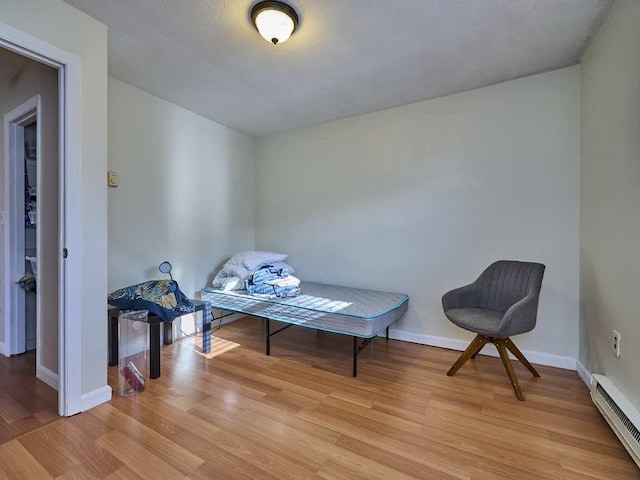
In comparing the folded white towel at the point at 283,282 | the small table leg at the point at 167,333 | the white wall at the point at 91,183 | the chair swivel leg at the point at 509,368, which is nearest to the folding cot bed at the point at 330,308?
the folded white towel at the point at 283,282

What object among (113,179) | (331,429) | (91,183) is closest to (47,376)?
(91,183)

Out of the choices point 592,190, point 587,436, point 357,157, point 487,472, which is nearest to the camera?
point 487,472

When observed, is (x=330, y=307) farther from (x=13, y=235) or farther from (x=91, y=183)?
(x=13, y=235)

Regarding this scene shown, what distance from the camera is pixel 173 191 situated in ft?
10.0

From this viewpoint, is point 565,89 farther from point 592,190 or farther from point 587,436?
point 587,436

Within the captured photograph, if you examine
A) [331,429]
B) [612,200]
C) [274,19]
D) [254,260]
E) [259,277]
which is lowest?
[331,429]

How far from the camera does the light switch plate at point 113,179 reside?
252cm

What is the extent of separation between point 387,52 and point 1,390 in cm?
348

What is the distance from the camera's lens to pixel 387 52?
7.11 ft

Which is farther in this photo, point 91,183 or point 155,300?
point 155,300

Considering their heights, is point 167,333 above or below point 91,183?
below

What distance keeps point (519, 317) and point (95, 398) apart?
2.71 m

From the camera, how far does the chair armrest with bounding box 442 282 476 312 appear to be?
2.44m

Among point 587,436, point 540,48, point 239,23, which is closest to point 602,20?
point 540,48
